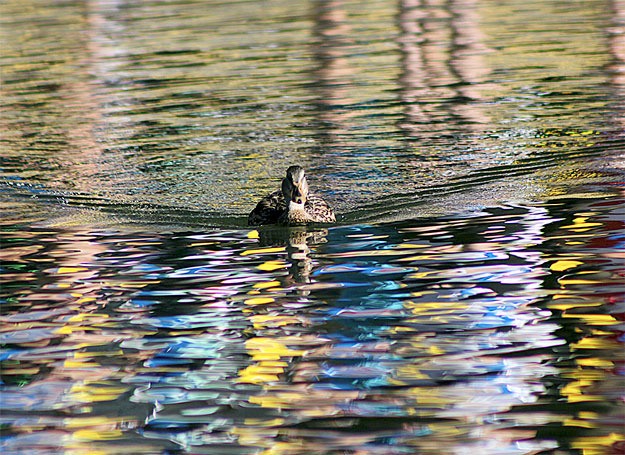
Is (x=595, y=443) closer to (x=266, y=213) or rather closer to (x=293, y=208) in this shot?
(x=293, y=208)

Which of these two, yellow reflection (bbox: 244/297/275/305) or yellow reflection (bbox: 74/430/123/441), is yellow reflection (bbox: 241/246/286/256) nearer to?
yellow reflection (bbox: 244/297/275/305)

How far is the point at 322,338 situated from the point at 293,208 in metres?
3.28

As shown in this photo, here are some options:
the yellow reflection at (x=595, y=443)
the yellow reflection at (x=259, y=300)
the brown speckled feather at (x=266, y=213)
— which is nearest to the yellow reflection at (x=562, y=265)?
the yellow reflection at (x=259, y=300)

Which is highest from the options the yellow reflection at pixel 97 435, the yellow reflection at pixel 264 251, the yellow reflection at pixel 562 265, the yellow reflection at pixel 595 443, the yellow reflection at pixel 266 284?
the yellow reflection at pixel 97 435

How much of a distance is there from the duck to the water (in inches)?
4.7

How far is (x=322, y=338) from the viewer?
7.50 metres

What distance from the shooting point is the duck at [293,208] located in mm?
10688

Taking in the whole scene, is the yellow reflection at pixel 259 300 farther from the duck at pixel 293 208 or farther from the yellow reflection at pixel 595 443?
the yellow reflection at pixel 595 443

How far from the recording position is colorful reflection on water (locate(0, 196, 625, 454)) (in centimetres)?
615

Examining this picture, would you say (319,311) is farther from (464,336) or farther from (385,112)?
(385,112)

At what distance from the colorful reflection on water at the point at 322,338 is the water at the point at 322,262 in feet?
0.07

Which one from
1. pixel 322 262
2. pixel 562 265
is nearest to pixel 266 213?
pixel 322 262

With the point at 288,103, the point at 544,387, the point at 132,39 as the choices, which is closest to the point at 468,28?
the point at 132,39

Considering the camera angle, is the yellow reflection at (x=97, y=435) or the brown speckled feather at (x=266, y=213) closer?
the yellow reflection at (x=97, y=435)
